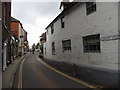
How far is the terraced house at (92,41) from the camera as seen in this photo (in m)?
10.2

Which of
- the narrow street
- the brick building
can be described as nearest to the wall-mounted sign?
the narrow street

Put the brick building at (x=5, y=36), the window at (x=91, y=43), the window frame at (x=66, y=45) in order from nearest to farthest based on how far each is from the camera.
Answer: the window at (x=91, y=43) < the window frame at (x=66, y=45) < the brick building at (x=5, y=36)

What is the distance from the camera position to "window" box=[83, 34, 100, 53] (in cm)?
1208

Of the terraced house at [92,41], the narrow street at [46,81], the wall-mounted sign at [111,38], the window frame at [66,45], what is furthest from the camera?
the window frame at [66,45]

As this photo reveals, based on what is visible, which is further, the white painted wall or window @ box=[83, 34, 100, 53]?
window @ box=[83, 34, 100, 53]

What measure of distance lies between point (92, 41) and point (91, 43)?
0.70 ft

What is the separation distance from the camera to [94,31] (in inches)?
479

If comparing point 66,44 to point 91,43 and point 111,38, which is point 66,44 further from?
point 111,38

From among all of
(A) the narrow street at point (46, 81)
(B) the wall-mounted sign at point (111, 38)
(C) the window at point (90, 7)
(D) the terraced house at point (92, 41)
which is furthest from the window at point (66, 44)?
Answer: (B) the wall-mounted sign at point (111, 38)

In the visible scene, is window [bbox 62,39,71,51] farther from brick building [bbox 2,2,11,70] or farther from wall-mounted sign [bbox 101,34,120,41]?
wall-mounted sign [bbox 101,34,120,41]

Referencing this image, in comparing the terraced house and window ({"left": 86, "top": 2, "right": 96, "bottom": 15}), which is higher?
window ({"left": 86, "top": 2, "right": 96, "bottom": 15})

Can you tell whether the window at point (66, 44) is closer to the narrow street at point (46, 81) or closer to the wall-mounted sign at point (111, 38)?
the narrow street at point (46, 81)

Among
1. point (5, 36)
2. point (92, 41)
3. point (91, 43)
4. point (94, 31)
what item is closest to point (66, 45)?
point (91, 43)

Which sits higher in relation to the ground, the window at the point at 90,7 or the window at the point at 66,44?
the window at the point at 90,7
